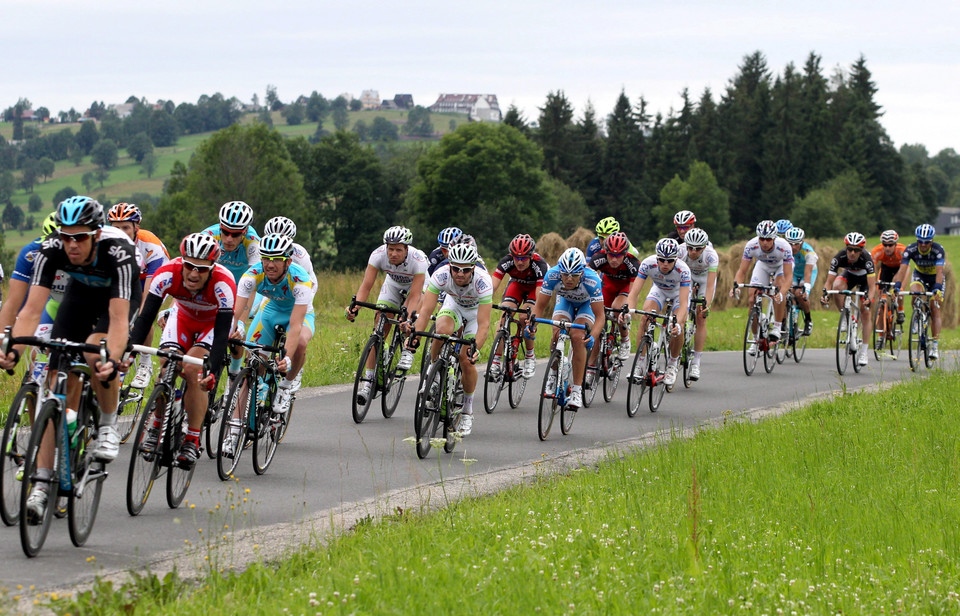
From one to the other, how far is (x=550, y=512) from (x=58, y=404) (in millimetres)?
3334

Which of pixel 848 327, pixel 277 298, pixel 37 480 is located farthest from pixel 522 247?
pixel 848 327

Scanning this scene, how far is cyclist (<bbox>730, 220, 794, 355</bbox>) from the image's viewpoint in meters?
16.9

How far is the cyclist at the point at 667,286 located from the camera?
13492 mm

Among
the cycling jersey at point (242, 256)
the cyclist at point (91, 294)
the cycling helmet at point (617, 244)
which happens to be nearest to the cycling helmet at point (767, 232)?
the cycling helmet at point (617, 244)

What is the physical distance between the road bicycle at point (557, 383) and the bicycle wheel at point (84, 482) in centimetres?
520

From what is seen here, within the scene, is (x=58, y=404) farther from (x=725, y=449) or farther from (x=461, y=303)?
(x=725, y=449)

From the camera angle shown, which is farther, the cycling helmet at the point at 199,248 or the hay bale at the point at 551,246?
the hay bale at the point at 551,246

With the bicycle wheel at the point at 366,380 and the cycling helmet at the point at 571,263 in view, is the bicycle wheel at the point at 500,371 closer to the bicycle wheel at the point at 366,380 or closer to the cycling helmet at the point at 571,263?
the cycling helmet at the point at 571,263

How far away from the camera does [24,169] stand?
5487 inches

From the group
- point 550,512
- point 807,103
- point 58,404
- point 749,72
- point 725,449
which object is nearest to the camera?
point 58,404

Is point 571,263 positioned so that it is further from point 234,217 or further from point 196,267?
point 196,267

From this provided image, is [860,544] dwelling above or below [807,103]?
below

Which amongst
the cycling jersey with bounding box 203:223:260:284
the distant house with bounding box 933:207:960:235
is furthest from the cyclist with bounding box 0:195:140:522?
the distant house with bounding box 933:207:960:235

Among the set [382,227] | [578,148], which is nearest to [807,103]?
[578,148]
